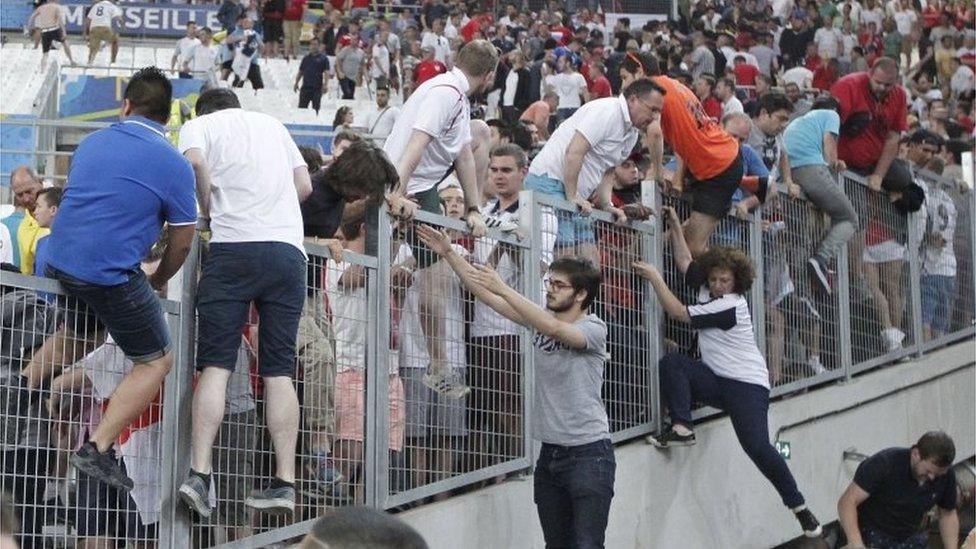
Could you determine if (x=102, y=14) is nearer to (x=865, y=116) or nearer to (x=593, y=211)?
(x=865, y=116)

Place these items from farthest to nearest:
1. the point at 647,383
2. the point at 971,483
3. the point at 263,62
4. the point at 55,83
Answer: the point at 263,62 → the point at 55,83 → the point at 971,483 → the point at 647,383

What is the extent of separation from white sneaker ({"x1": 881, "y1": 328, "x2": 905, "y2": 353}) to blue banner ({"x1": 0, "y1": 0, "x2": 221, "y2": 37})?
20.8 m

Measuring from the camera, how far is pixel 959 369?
13188 millimetres

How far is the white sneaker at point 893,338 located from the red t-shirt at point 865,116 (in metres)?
1.18

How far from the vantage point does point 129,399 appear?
232 inches

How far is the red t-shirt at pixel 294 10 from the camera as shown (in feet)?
95.4

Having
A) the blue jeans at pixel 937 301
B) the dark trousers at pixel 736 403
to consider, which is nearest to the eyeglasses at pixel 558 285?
the dark trousers at pixel 736 403

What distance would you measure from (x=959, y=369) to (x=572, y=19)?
18.5 m

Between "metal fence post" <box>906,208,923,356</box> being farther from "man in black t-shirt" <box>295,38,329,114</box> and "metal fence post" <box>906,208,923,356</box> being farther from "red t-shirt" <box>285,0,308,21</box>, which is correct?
"red t-shirt" <box>285,0,308,21</box>

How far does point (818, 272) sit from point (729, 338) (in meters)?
1.99

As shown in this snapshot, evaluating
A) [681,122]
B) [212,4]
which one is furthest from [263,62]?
[681,122]

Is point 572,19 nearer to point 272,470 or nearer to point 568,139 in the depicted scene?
point 568,139

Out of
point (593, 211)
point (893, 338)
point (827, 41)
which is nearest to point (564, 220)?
point (593, 211)

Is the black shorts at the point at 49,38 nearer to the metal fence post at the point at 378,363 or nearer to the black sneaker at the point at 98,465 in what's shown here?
the metal fence post at the point at 378,363
